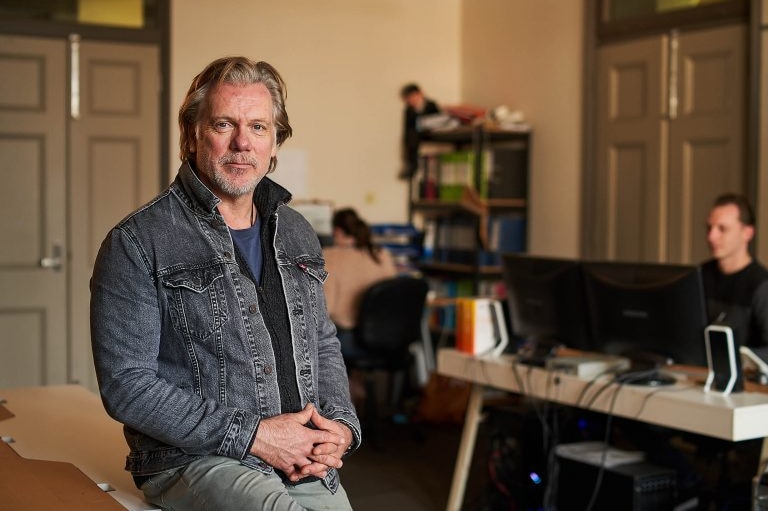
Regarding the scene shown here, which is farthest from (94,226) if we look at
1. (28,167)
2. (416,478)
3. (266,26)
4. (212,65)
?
(212,65)

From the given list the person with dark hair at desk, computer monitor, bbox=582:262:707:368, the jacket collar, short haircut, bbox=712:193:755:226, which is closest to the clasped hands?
the jacket collar

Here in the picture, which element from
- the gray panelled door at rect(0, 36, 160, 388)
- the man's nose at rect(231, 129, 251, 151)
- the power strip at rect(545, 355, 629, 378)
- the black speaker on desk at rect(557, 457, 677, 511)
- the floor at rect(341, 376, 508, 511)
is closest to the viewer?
the man's nose at rect(231, 129, 251, 151)

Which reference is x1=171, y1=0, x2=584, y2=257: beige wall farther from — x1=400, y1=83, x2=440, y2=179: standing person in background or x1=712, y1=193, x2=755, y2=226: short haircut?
x1=712, y1=193, x2=755, y2=226: short haircut

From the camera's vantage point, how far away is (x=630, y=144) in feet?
19.9

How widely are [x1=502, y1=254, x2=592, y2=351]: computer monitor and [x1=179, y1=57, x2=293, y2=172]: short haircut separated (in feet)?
6.11

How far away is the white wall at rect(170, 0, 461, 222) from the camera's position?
6441 millimetres

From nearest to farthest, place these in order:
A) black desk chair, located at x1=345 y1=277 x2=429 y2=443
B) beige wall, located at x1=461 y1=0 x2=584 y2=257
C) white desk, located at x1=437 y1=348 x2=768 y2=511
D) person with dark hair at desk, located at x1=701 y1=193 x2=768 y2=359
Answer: white desk, located at x1=437 y1=348 x2=768 y2=511
person with dark hair at desk, located at x1=701 y1=193 x2=768 y2=359
black desk chair, located at x1=345 y1=277 x2=429 y2=443
beige wall, located at x1=461 y1=0 x2=584 y2=257

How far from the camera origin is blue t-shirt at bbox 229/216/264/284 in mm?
2262

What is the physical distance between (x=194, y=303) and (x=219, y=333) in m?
0.08

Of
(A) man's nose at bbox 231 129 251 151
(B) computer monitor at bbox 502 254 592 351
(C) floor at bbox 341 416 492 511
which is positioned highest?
(A) man's nose at bbox 231 129 251 151

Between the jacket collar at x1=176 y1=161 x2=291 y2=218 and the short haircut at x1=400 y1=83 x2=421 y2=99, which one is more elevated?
the short haircut at x1=400 y1=83 x2=421 y2=99

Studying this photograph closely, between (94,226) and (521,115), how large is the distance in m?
2.82

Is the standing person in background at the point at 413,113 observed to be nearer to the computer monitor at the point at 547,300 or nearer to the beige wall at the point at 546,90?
the beige wall at the point at 546,90

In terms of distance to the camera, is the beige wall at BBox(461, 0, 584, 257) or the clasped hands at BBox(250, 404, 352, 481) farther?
the beige wall at BBox(461, 0, 584, 257)
